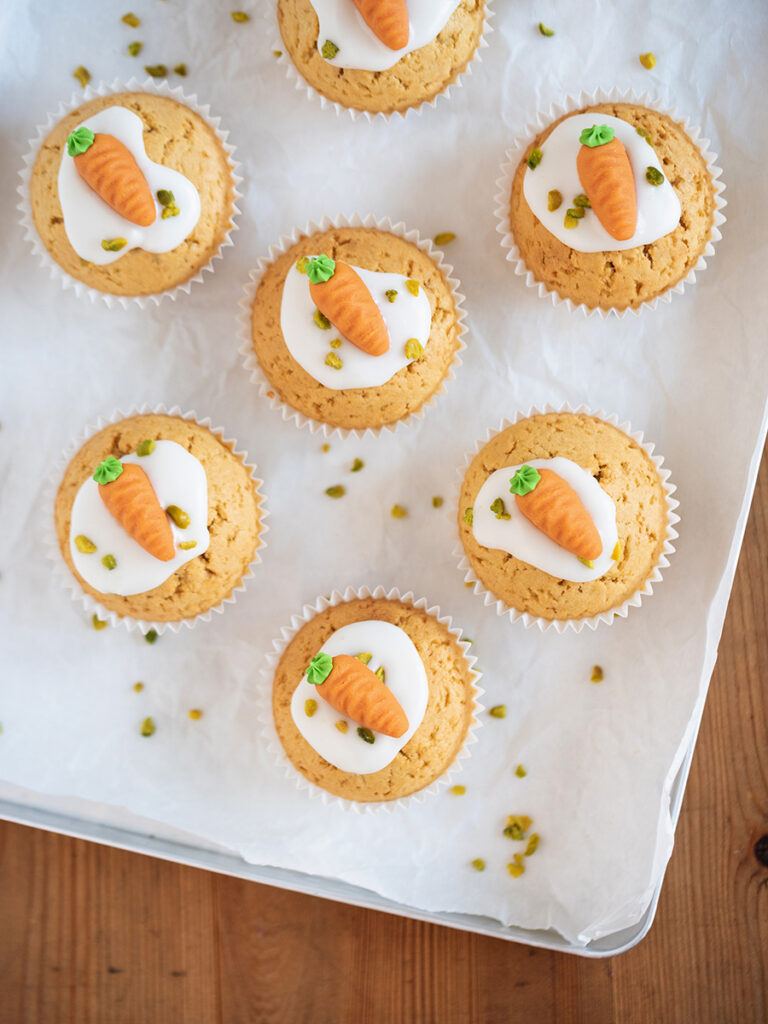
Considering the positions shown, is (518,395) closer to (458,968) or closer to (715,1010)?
(458,968)

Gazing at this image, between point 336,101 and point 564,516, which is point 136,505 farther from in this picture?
point 336,101

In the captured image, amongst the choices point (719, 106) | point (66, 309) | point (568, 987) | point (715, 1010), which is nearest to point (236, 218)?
point (66, 309)

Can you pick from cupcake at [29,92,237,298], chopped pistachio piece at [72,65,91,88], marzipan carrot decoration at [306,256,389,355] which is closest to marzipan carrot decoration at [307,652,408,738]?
marzipan carrot decoration at [306,256,389,355]

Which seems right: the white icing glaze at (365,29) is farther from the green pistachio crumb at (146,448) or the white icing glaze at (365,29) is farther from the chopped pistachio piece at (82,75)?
the green pistachio crumb at (146,448)

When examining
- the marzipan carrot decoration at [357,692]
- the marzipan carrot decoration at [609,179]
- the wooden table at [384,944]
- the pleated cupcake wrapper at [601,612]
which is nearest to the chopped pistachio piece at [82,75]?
the marzipan carrot decoration at [609,179]

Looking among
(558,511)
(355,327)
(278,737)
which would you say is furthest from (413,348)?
(278,737)

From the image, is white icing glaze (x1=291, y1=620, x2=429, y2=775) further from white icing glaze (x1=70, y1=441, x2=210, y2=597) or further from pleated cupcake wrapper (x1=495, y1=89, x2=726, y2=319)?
pleated cupcake wrapper (x1=495, y1=89, x2=726, y2=319)
